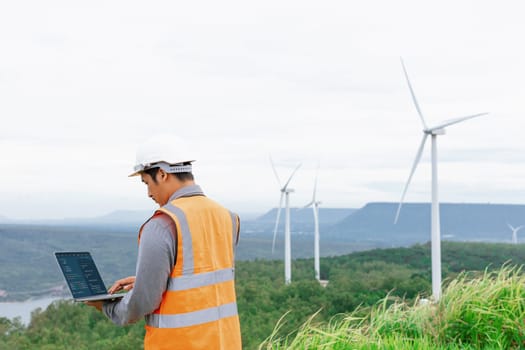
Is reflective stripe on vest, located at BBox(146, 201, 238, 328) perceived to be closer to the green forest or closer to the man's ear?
the man's ear

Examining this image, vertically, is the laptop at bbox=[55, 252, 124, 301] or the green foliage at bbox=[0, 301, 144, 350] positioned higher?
the laptop at bbox=[55, 252, 124, 301]

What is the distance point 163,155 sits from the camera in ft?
14.0

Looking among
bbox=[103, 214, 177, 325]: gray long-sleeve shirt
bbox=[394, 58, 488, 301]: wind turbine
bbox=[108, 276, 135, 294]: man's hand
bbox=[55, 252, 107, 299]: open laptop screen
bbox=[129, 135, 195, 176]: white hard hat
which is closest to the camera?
bbox=[103, 214, 177, 325]: gray long-sleeve shirt

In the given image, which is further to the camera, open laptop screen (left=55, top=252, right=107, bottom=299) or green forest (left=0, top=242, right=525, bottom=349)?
green forest (left=0, top=242, right=525, bottom=349)

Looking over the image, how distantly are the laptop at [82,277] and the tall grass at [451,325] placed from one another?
340cm

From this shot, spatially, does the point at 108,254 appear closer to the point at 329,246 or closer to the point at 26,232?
the point at 26,232

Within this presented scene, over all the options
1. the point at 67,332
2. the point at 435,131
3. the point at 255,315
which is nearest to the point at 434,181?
the point at 435,131

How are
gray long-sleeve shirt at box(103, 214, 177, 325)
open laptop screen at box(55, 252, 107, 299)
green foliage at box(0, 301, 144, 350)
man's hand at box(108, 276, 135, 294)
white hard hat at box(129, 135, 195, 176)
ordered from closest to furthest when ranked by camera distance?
1. gray long-sleeve shirt at box(103, 214, 177, 325)
2. white hard hat at box(129, 135, 195, 176)
3. open laptop screen at box(55, 252, 107, 299)
4. man's hand at box(108, 276, 135, 294)
5. green foliage at box(0, 301, 144, 350)

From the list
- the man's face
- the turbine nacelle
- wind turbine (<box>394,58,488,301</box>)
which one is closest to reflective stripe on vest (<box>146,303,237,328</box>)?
the man's face

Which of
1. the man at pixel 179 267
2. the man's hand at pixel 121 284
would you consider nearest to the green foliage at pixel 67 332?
the man's hand at pixel 121 284

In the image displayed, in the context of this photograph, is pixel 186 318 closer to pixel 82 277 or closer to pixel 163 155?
pixel 82 277

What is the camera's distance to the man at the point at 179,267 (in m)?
4.11

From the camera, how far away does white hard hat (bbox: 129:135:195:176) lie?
4258 mm

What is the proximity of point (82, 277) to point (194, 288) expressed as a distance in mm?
755
